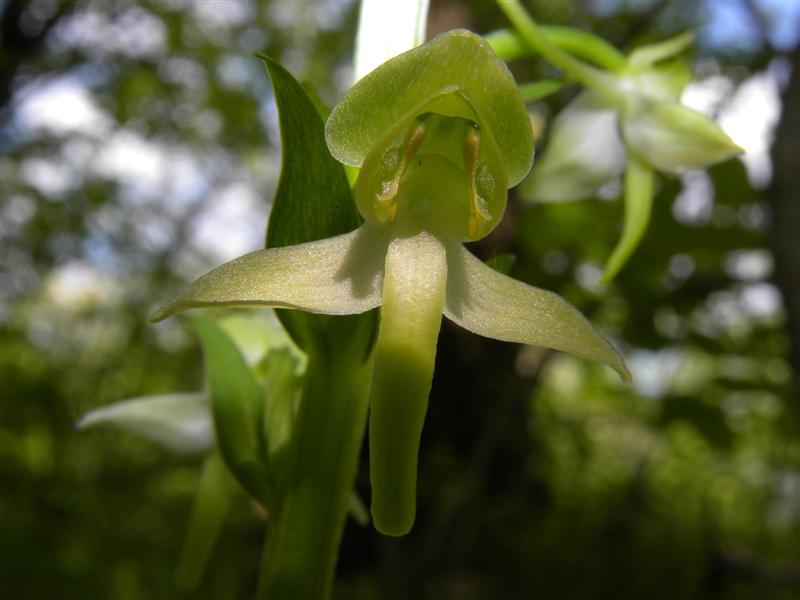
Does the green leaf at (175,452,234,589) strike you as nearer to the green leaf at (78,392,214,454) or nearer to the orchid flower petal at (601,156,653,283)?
the green leaf at (78,392,214,454)

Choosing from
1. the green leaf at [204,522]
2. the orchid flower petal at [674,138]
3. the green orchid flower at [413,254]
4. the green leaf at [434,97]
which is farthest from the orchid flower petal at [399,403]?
the orchid flower petal at [674,138]

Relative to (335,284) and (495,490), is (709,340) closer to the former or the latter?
(495,490)

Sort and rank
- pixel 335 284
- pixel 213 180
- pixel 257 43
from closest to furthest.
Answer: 1. pixel 335 284
2. pixel 257 43
3. pixel 213 180

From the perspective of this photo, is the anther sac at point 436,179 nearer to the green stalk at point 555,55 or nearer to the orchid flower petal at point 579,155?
the green stalk at point 555,55

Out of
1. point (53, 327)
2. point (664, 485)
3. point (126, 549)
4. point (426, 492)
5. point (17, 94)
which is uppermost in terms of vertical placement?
point (17, 94)

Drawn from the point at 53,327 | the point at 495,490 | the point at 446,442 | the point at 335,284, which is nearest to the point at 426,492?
the point at 446,442

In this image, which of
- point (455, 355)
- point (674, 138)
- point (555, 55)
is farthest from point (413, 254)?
point (455, 355)

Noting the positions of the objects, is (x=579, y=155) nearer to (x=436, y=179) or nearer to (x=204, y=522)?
(x=436, y=179)
